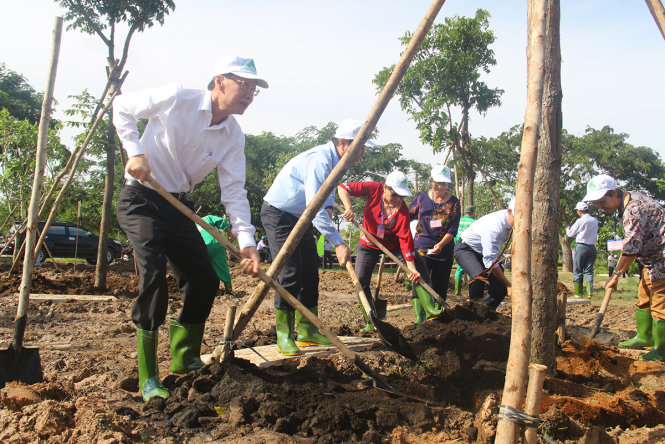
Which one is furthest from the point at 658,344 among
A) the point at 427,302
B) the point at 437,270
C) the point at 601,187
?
the point at 437,270

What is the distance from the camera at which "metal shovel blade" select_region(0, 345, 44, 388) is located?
3115mm

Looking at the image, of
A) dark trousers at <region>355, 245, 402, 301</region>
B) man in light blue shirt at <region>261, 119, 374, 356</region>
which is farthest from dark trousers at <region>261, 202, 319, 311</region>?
dark trousers at <region>355, 245, 402, 301</region>

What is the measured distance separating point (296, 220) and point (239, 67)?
156cm

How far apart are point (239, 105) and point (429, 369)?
7.53 feet

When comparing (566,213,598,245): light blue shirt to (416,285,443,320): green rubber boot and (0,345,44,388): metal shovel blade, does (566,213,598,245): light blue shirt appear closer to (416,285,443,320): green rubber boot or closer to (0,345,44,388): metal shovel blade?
(416,285,443,320): green rubber boot

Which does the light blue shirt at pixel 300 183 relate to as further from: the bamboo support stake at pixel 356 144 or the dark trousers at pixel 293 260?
the bamboo support stake at pixel 356 144

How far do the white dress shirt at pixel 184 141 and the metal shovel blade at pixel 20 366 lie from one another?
1319mm

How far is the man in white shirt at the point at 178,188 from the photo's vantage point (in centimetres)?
296

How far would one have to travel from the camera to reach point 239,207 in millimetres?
3273

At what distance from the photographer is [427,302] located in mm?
5676

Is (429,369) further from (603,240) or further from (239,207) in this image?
(603,240)

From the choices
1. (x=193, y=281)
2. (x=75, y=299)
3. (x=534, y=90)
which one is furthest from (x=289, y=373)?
(x=75, y=299)

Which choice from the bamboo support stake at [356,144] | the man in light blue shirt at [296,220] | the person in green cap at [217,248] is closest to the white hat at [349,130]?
the man in light blue shirt at [296,220]

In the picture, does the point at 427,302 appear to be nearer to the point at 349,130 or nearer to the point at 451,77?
the point at 349,130
